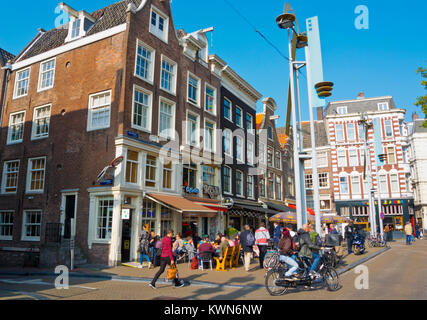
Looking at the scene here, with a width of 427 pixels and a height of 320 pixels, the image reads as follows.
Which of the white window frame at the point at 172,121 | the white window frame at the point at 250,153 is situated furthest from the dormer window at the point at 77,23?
the white window frame at the point at 250,153

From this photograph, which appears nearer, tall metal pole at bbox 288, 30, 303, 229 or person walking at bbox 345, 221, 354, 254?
tall metal pole at bbox 288, 30, 303, 229

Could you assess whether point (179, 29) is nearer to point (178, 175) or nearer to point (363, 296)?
point (178, 175)

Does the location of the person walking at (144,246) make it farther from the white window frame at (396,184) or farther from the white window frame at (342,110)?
the white window frame at (342,110)

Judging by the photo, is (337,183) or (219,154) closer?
(219,154)

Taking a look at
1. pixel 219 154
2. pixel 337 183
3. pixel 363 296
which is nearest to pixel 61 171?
pixel 219 154

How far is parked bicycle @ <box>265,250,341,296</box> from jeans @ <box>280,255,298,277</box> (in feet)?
0.50

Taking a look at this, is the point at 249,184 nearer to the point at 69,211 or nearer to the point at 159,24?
the point at 159,24

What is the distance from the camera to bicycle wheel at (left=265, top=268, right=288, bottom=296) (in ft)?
28.4

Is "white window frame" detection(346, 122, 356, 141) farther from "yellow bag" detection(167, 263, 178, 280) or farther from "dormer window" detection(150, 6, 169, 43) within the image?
"yellow bag" detection(167, 263, 178, 280)

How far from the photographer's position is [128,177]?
55.4 ft

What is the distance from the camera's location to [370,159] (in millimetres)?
42906

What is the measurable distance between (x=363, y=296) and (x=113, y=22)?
18.2 metres

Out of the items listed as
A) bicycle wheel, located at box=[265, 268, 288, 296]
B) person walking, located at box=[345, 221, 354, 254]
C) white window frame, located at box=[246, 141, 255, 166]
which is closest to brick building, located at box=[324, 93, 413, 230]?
white window frame, located at box=[246, 141, 255, 166]

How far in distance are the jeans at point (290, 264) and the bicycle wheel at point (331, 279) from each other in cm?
94
